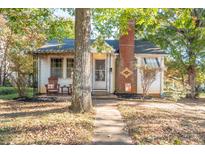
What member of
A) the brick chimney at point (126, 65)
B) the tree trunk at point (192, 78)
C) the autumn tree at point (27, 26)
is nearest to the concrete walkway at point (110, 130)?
the autumn tree at point (27, 26)

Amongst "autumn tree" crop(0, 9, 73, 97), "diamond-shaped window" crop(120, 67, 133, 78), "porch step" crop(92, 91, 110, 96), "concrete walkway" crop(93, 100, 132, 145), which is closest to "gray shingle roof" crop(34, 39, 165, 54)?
"autumn tree" crop(0, 9, 73, 97)

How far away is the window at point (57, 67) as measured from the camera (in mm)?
20438

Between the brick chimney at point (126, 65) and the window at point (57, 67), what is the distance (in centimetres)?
343

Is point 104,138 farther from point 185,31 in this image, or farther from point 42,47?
point 185,31

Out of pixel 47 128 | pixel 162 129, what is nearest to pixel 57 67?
pixel 47 128

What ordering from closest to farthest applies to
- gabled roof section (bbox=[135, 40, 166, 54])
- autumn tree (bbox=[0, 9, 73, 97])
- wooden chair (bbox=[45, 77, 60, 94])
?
autumn tree (bbox=[0, 9, 73, 97]) < wooden chair (bbox=[45, 77, 60, 94]) < gabled roof section (bbox=[135, 40, 166, 54])

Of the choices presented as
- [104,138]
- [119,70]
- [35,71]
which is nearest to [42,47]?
[35,71]

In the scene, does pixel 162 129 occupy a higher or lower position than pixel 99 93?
lower

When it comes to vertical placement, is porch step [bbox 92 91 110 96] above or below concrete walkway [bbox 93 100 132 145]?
above

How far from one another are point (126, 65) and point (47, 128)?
12.1 m

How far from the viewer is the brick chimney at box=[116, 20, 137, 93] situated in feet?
65.3

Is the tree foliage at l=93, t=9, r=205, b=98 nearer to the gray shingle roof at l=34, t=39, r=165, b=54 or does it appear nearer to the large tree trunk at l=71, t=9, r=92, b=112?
the gray shingle roof at l=34, t=39, r=165, b=54

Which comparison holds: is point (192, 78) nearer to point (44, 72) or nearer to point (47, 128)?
point (44, 72)

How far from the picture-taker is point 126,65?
65.9ft
